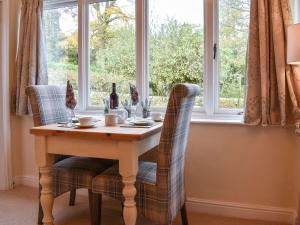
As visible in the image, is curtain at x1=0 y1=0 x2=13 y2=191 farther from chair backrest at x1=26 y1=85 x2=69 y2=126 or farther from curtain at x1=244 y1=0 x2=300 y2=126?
curtain at x1=244 y1=0 x2=300 y2=126

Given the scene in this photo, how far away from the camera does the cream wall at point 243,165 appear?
2330mm

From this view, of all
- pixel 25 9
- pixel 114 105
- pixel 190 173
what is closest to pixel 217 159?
pixel 190 173

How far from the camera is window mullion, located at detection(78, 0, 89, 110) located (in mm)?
3061

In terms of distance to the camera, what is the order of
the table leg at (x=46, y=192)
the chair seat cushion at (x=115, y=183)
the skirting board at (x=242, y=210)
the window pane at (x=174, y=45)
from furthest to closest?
the window pane at (x=174, y=45) → the skirting board at (x=242, y=210) → the table leg at (x=46, y=192) → the chair seat cushion at (x=115, y=183)

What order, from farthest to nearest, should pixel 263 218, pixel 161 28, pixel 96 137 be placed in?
pixel 161 28, pixel 263 218, pixel 96 137

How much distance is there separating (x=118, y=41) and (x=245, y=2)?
1188 millimetres

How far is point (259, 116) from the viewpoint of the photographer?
2258mm

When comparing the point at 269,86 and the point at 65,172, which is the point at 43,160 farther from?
the point at 269,86

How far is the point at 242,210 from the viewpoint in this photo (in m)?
2.45

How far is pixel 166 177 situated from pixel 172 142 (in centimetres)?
21

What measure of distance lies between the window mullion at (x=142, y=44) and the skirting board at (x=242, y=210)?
1061 mm

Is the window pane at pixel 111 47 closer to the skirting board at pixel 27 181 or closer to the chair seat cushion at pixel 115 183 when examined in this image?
the skirting board at pixel 27 181

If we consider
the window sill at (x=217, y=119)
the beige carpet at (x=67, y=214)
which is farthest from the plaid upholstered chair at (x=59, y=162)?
the window sill at (x=217, y=119)

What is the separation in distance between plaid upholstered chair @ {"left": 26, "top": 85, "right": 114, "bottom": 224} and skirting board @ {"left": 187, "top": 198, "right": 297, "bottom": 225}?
0.82 metres
